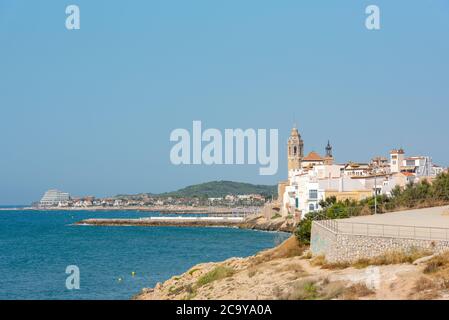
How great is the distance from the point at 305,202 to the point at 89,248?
23271mm

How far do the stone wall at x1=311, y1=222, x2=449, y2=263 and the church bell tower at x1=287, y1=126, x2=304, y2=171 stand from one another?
288 feet

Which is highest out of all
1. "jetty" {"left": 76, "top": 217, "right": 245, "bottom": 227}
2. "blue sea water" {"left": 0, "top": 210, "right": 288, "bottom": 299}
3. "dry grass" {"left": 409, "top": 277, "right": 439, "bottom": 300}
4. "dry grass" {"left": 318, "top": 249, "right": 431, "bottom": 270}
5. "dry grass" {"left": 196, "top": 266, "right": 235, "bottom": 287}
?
"dry grass" {"left": 318, "top": 249, "right": 431, "bottom": 270}

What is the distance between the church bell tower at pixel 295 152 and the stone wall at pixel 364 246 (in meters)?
87.6

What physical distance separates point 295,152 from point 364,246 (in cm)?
9133

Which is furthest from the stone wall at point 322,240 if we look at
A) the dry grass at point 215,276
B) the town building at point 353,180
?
the town building at point 353,180

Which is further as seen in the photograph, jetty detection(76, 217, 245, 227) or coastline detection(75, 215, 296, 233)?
jetty detection(76, 217, 245, 227)

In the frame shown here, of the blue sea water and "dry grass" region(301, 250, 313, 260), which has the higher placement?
"dry grass" region(301, 250, 313, 260)

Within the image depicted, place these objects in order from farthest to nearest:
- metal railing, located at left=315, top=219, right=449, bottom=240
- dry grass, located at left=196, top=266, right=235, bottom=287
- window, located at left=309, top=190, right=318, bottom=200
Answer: window, located at left=309, top=190, right=318, bottom=200 → dry grass, located at left=196, top=266, right=235, bottom=287 → metal railing, located at left=315, top=219, right=449, bottom=240

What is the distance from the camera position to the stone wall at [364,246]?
22.1 meters

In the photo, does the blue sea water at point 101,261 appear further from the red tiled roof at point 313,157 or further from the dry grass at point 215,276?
the red tiled roof at point 313,157

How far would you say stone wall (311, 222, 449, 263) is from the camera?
22128 mm


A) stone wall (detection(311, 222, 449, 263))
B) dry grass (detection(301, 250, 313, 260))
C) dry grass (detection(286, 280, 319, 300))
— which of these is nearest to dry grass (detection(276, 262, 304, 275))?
stone wall (detection(311, 222, 449, 263))

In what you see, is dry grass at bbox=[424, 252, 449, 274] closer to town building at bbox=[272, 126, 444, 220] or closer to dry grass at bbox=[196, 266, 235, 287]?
dry grass at bbox=[196, 266, 235, 287]
